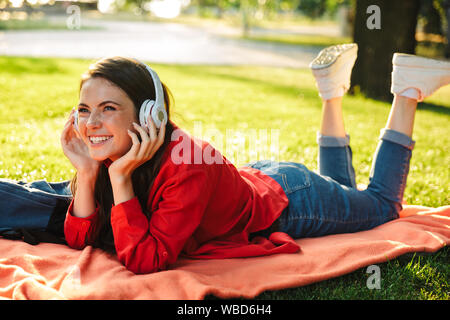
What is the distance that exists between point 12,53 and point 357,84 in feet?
30.5

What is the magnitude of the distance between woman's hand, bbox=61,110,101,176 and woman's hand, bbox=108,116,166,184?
277 mm

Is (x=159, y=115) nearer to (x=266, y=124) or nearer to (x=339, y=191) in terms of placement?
(x=339, y=191)

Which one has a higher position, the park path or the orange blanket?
the park path

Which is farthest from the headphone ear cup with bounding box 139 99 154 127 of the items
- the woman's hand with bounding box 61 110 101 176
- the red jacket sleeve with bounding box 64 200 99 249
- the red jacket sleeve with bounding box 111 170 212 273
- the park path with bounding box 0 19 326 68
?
the park path with bounding box 0 19 326 68

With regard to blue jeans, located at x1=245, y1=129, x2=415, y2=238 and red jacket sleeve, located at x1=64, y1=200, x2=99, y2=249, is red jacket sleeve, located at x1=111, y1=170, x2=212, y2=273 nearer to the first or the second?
red jacket sleeve, located at x1=64, y1=200, x2=99, y2=249

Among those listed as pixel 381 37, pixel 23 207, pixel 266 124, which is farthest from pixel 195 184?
pixel 381 37

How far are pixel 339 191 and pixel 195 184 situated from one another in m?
1.07

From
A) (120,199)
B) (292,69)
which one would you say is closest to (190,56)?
(292,69)

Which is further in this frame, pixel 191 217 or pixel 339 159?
pixel 339 159

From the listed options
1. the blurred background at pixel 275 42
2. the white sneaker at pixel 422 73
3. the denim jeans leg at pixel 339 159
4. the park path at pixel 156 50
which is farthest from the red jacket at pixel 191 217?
the park path at pixel 156 50

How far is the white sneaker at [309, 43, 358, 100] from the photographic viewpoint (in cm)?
308

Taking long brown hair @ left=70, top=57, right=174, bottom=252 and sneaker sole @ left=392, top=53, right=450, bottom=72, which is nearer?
long brown hair @ left=70, top=57, right=174, bottom=252

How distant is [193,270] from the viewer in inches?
89.2

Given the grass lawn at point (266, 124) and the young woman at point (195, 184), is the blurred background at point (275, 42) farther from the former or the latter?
the young woman at point (195, 184)
